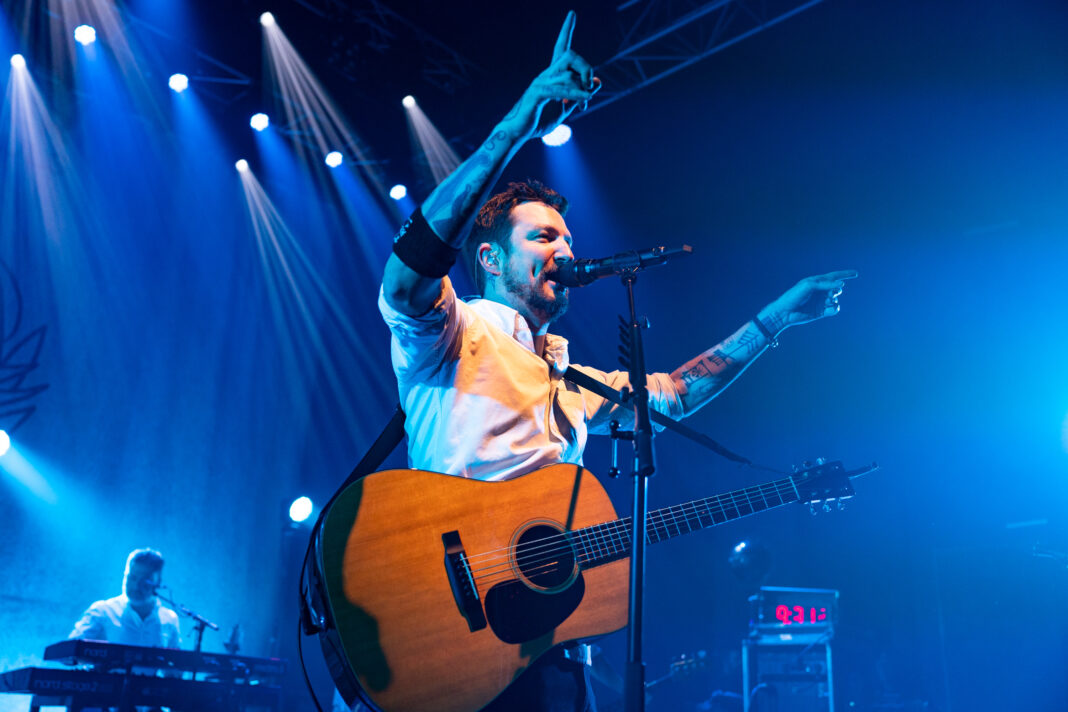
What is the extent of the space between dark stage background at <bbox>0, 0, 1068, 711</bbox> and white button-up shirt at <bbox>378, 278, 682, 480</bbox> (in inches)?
260

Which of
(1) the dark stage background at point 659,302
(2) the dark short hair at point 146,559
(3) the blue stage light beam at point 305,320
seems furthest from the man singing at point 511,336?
(3) the blue stage light beam at point 305,320

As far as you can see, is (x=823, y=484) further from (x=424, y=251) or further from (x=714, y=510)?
(x=424, y=251)

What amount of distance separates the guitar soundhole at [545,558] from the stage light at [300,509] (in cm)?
767

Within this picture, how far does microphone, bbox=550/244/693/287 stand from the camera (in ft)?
8.32

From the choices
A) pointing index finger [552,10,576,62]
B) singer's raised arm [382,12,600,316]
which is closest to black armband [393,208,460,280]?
singer's raised arm [382,12,600,316]

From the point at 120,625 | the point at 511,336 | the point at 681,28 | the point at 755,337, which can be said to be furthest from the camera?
the point at 681,28

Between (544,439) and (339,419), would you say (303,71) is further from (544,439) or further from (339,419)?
(544,439)

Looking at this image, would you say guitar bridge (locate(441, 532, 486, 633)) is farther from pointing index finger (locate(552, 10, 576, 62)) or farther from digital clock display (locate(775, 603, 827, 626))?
digital clock display (locate(775, 603, 827, 626))

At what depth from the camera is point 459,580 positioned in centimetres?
228

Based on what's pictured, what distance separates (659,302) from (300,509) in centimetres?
557

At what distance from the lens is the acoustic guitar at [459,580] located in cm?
214

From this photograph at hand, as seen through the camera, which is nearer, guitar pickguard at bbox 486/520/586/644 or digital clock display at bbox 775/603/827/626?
guitar pickguard at bbox 486/520/586/644

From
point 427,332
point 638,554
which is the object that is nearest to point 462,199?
point 427,332

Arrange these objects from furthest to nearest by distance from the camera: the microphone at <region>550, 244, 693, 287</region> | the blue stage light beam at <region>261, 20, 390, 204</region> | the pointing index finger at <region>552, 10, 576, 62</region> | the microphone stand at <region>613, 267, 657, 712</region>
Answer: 1. the blue stage light beam at <region>261, 20, 390, 204</region>
2. the microphone at <region>550, 244, 693, 287</region>
3. the pointing index finger at <region>552, 10, 576, 62</region>
4. the microphone stand at <region>613, 267, 657, 712</region>
